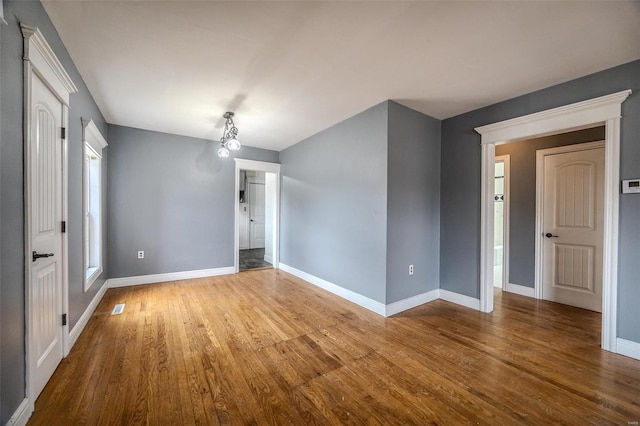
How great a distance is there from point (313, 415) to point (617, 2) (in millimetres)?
3178

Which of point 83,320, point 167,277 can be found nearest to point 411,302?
point 83,320

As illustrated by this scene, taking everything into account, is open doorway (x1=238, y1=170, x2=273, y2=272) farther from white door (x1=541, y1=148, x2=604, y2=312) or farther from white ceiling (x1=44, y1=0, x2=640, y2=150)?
white door (x1=541, y1=148, x2=604, y2=312)

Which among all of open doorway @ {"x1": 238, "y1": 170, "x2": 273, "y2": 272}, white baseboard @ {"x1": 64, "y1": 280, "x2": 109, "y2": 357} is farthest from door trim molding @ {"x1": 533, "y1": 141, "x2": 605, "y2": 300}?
open doorway @ {"x1": 238, "y1": 170, "x2": 273, "y2": 272}

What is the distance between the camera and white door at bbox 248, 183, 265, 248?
26.2 feet

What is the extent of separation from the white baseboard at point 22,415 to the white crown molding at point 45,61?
1972 mm

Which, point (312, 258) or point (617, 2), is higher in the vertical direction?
point (617, 2)

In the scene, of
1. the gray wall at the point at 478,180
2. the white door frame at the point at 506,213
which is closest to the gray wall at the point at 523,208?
the white door frame at the point at 506,213

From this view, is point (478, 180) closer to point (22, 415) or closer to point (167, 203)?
point (22, 415)

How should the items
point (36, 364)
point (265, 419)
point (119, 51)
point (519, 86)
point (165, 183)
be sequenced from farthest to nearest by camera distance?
point (165, 183)
point (519, 86)
point (119, 51)
point (36, 364)
point (265, 419)

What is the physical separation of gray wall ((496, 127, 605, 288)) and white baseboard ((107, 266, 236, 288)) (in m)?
4.77

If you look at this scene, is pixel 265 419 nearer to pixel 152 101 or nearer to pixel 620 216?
pixel 620 216

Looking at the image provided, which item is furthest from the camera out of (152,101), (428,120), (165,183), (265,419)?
(165,183)

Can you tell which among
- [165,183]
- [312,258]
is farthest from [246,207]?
[312,258]

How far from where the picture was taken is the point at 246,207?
797 centimetres
